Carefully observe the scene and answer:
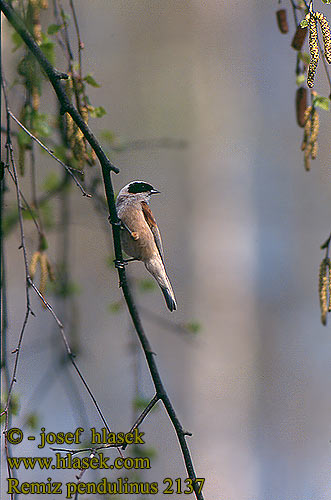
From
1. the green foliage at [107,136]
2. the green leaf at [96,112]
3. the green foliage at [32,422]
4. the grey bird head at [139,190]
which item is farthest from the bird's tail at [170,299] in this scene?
the green foliage at [107,136]

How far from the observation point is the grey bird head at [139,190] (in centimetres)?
70

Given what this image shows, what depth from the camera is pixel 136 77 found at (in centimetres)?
210

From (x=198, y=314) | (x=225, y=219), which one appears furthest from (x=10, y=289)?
(x=225, y=219)

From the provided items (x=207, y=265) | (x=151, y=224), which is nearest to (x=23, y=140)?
(x=151, y=224)

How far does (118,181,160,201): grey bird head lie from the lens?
0.70 metres

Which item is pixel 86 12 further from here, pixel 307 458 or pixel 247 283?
pixel 307 458

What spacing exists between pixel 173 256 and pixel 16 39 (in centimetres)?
130

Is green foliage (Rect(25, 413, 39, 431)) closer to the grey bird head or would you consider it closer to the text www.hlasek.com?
the text www.hlasek.com

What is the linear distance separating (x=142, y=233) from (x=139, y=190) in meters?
0.05

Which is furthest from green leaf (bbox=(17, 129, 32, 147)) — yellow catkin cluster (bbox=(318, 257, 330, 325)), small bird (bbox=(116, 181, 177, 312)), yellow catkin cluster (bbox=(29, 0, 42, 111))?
yellow catkin cluster (bbox=(318, 257, 330, 325))

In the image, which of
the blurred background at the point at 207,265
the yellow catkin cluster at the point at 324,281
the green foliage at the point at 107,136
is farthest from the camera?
the blurred background at the point at 207,265

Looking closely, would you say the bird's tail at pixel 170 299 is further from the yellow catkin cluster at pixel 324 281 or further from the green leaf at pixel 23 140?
the green leaf at pixel 23 140

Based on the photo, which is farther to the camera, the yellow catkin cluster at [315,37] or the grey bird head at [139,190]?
the grey bird head at [139,190]

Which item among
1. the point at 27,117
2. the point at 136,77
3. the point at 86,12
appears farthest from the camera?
the point at 136,77
